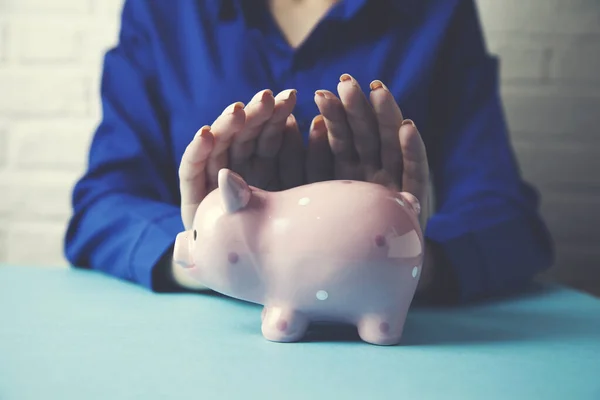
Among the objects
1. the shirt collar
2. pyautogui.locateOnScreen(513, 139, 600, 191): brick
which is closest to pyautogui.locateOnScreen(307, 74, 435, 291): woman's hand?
the shirt collar

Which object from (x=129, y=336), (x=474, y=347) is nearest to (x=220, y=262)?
(x=129, y=336)

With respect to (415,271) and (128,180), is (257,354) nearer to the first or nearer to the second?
(415,271)

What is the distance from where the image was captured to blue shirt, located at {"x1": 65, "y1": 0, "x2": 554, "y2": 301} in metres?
0.75

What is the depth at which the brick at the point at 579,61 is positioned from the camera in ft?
3.38

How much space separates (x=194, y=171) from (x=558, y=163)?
0.72 m

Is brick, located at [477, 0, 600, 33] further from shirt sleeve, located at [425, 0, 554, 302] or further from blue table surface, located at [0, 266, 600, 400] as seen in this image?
blue table surface, located at [0, 266, 600, 400]

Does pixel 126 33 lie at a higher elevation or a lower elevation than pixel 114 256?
higher

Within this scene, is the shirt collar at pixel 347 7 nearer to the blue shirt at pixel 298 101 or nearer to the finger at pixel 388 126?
the blue shirt at pixel 298 101

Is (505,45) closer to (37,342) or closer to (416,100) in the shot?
(416,100)

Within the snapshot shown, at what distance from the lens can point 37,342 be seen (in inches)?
18.2

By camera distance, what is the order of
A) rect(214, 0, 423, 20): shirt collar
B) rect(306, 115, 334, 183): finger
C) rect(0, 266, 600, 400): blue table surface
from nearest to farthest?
1. rect(0, 266, 600, 400): blue table surface
2. rect(306, 115, 334, 183): finger
3. rect(214, 0, 423, 20): shirt collar

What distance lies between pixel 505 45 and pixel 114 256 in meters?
0.69

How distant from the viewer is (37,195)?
109 centimetres

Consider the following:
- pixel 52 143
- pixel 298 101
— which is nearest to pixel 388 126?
pixel 298 101
